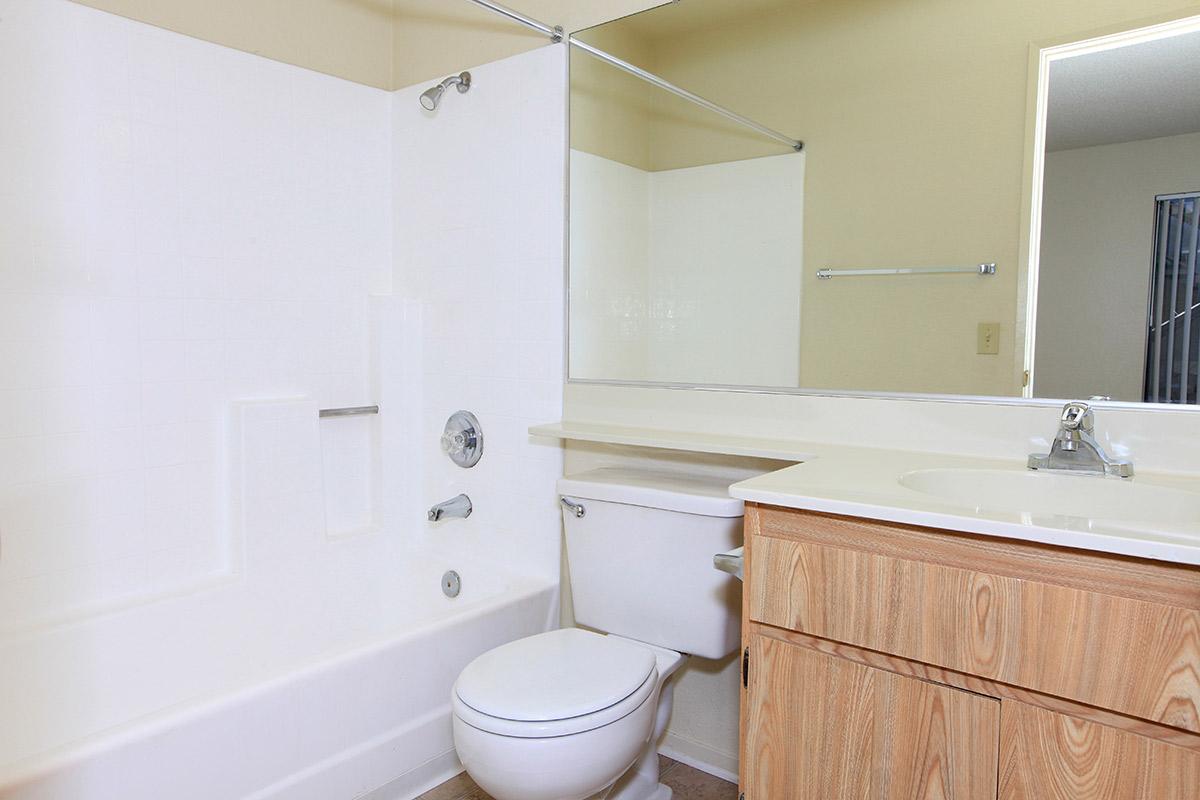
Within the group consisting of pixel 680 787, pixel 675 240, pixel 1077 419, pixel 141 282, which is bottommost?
pixel 680 787

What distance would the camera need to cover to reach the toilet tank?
1713 mm

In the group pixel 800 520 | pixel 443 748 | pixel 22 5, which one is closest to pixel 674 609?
pixel 800 520

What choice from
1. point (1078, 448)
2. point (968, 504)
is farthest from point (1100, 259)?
point (968, 504)

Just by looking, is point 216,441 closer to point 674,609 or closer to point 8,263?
point 8,263

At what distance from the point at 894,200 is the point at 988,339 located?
0.36 metres

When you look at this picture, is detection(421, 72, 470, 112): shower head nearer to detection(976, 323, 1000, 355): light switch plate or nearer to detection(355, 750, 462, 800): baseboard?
detection(976, 323, 1000, 355): light switch plate

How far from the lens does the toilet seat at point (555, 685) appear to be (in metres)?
1.45

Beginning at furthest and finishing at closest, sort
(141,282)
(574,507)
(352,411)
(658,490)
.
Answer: (352,411) → (141,282) → (574,507) → (658,490)

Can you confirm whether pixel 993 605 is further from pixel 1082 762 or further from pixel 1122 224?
pixel 1122 224

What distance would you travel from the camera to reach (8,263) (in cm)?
184

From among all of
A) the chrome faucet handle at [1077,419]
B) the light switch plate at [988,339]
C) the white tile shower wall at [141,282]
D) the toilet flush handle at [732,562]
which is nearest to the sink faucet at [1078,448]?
the chrome faucet handle at [1077,419]

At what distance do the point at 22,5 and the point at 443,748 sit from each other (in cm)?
204

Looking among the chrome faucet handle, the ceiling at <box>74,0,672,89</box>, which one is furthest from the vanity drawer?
the ceiling at <box>74,0,672,89</box>

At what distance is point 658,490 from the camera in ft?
A: 5.85
